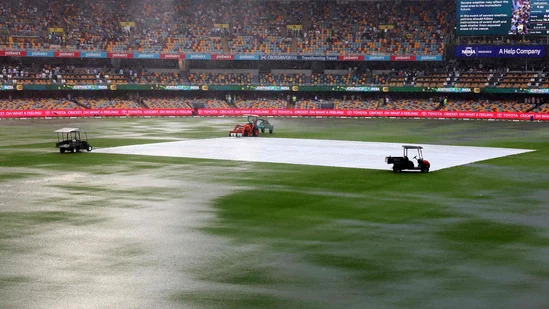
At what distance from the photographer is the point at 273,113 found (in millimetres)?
104188

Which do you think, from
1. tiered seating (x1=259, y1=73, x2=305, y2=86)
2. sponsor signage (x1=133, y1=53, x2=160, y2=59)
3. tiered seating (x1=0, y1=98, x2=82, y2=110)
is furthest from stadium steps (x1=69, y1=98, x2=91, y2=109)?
tiered seating (x1=259, y1=73, x2=305, y2=86)

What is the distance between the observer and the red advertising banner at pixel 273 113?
94562mm

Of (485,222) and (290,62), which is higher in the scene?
(290,62)

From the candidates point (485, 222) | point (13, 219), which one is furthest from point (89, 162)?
point (485, 222)

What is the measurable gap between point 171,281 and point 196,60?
329ft

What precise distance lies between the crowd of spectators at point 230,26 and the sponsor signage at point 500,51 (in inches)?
173

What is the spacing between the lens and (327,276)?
18562 mm

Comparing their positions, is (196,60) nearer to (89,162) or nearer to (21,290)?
(89,162)

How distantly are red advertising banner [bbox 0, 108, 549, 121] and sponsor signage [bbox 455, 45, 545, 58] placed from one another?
11116 mm

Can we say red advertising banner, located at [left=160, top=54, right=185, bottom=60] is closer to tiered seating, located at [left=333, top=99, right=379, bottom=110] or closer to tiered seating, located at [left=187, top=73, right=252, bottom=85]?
tiered seating, located at [left=187, top=73, right=252, bottom=85]

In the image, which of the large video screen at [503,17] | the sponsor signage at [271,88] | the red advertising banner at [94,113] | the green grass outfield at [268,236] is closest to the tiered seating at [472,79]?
the large video screen at [503,17]

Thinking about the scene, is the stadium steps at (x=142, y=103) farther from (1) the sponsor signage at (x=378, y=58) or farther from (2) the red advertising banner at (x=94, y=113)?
(1) the sponsor signage at (x=378, y=58)

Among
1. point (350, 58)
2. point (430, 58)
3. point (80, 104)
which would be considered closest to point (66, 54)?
point (80, 104)

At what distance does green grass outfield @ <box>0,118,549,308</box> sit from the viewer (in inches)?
675
